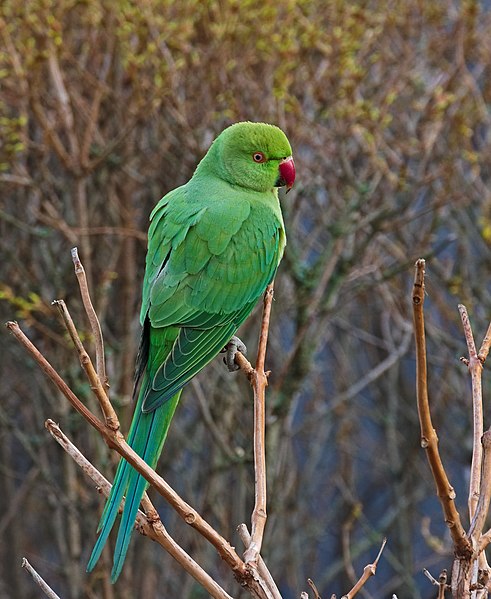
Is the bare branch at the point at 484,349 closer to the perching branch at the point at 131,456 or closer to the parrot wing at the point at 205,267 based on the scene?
the perching branch at the point at 131,456

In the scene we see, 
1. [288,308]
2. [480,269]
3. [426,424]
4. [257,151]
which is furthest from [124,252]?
[426,424]

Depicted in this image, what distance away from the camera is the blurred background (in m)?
4.07

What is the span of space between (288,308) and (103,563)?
1540mm

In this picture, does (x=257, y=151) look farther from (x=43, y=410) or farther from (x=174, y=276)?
(x=43, y=410)

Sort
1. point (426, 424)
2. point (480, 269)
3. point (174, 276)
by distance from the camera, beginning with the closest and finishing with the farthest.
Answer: point (426, 424) < point (174, 276) < point (480, 269)

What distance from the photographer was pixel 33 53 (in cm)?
395

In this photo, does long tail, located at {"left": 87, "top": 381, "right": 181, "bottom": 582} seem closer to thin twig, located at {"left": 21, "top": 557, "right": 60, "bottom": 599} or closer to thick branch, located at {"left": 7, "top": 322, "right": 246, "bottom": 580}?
thin twig, located at {"left": 21, "top": 557, "right": 60, "bottom": 599}

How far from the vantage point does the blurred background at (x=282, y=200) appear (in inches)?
160

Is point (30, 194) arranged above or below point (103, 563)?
above

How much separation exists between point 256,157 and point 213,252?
38cm

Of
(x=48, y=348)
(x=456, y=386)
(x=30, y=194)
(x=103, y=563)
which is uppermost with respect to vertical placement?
(x=30, y=194)

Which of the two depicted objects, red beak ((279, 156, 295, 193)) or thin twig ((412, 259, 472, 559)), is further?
red beak ((279, 156, 295, 193))

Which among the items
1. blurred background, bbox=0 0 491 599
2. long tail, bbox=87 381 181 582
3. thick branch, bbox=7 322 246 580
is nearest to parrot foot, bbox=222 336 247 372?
long tail, bbox=87 381 181 582

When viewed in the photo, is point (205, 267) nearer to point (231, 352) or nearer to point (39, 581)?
point (231, 352)
